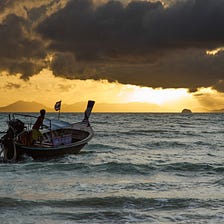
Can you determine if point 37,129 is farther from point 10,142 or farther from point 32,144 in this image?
point 10,142

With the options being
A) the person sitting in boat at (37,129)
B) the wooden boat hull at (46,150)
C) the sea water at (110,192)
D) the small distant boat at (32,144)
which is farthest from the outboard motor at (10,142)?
the person sitting in boat at (37,129)

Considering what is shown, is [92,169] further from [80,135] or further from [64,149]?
[80,135]

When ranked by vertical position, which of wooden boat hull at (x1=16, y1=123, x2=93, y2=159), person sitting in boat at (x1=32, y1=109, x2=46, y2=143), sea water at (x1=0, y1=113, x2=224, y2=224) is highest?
person sitting in boat at (x1=32, y1=109, x2=46, y2=143)

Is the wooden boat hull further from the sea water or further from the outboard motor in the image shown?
the sea water

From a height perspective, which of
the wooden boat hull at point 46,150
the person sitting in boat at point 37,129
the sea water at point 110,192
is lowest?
the sea water at point 110,192

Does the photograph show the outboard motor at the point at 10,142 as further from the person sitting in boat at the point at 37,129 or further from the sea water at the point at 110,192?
the person sitting in boat at the point at 37,129

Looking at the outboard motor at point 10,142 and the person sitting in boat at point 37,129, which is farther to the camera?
the person sitting in boat at point 37,129

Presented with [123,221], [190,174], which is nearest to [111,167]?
[190,174]

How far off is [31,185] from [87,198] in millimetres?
3137

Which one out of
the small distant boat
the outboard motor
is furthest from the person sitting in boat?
the outboard motor

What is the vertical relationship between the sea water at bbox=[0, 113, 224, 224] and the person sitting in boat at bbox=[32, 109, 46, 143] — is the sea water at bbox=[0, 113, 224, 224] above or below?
below

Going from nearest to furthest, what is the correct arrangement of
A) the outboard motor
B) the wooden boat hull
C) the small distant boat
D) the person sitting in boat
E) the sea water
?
the sea water → the outboard motor → the small distant boat → the wooden boat hull → the person sitting in boat

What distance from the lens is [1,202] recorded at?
12.9m

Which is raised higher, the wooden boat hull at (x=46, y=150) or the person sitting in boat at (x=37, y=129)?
the person sitting in boat at (x=37, y=129)
